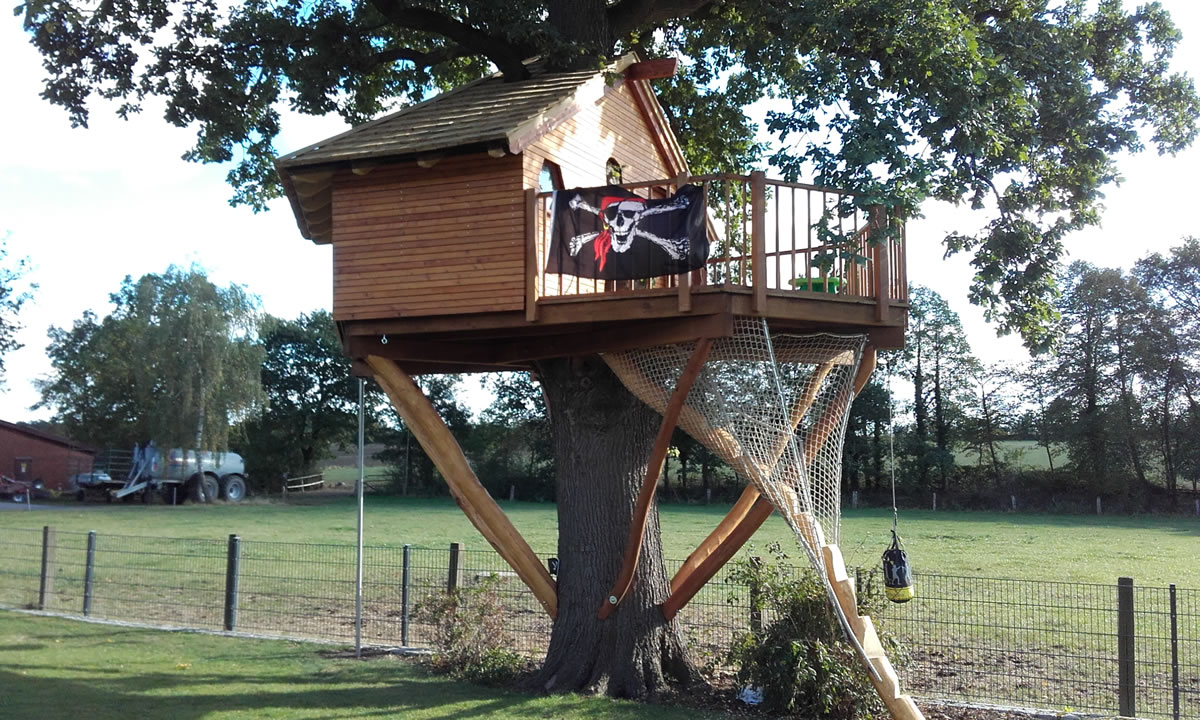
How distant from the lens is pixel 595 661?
10.8 m

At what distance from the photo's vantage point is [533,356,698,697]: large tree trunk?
10742 mm

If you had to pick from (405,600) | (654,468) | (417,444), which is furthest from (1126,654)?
(417,444)

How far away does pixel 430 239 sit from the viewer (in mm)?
10523

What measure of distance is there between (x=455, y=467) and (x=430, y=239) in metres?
2.48

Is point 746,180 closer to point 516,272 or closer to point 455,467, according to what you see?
point 516,272

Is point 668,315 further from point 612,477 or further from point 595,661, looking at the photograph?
point 595,661

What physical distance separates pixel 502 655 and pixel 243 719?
9.96 ft

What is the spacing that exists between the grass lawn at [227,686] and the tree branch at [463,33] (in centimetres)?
761

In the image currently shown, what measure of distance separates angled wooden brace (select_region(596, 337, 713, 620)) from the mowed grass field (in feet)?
31.6

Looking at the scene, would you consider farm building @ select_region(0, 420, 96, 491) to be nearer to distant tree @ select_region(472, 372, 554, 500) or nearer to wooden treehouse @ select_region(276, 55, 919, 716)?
distant tree @ select_region(472, 372, 554, 500)

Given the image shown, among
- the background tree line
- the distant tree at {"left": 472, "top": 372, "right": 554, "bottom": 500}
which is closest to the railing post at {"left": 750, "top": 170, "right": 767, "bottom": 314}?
the background tree line

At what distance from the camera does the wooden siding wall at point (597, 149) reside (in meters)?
10.7

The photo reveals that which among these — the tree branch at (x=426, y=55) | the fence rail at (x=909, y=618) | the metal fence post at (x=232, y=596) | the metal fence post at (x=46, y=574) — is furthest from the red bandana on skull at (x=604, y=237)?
the metal fence post at (x=46, y=574)

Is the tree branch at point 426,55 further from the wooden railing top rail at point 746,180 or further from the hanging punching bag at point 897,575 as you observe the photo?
the hanging punching bag at point 897,575
